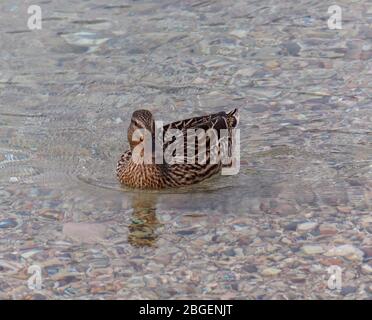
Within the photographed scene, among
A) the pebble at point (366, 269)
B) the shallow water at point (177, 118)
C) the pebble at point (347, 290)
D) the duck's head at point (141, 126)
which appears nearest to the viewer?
the pebble at point (347, 290)

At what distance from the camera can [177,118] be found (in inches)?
434

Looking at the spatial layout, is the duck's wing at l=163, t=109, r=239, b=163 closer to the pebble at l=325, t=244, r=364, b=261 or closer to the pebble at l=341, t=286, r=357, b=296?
the pebble at l=325, t=244, r=364, b=261

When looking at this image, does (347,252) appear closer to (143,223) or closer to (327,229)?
(327,229)

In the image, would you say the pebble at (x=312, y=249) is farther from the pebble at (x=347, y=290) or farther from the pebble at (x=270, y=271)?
the pebble at (x=347, y=290)

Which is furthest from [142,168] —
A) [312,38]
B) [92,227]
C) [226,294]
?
[312,38]

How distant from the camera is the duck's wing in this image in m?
9.84

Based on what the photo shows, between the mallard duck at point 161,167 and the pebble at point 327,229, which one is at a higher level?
the mallard duck at point 161,167

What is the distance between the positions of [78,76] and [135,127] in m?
3.02

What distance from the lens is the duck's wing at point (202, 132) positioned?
Result: 388 inches

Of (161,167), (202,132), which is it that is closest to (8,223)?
(161,167)

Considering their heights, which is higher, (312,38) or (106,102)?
(312,38)

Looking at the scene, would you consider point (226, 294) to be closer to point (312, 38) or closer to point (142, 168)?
point (142, 168)

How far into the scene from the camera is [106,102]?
11.5 m

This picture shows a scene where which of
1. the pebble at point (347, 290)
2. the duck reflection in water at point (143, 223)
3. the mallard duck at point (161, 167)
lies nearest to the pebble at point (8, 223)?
the duck reflection in water at point (143, 223)
